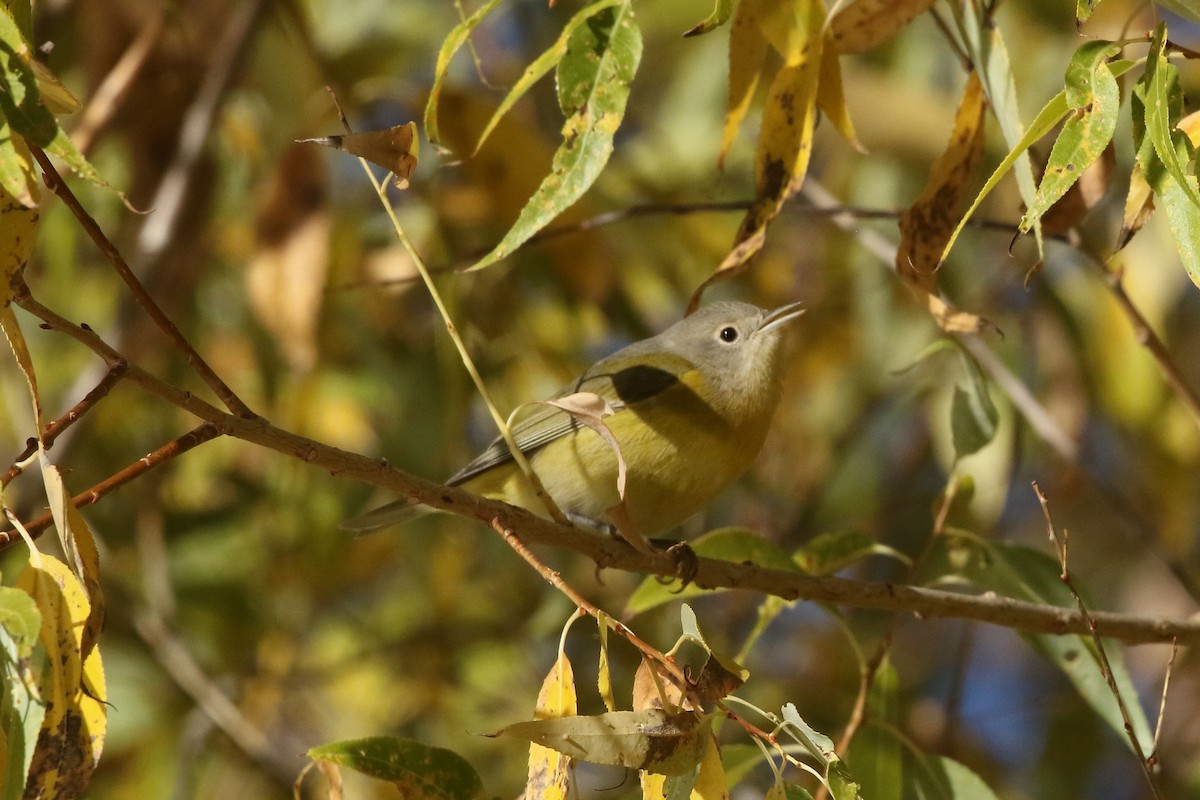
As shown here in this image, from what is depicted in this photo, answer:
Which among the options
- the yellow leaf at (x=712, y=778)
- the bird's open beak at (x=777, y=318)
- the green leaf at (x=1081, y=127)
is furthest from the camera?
the bird's open beak at (x=777, y=318)

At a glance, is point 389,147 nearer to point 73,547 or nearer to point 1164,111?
point 73,547

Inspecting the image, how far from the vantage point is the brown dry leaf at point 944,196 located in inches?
103

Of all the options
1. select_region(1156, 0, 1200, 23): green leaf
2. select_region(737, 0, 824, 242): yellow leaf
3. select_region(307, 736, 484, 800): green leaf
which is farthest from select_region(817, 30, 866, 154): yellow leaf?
select_region(307, 736, 484, 800): green leaf

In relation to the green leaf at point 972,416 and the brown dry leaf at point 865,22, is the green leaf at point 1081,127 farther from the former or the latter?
the green leaf at point 972,416

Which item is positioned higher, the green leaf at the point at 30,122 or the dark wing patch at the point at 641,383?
the green leaf at the point at 30,122

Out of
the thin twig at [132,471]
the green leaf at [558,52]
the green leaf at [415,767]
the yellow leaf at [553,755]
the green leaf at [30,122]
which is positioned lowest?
the green leaf at [415,767]

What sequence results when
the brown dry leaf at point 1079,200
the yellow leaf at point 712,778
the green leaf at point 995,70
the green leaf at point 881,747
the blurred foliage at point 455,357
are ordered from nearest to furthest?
the yellow leaf at point 712,778
the green leaf at point 995,70
the brown dry leaf at point 1079,200
the green leaf at point 881,747
the blurred foliage at point 455,357

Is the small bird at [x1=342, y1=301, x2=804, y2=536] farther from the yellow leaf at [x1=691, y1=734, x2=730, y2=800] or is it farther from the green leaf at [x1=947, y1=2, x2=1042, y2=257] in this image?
the yellow leaf at [x1=691, y1=734, x2=730, y2=800]

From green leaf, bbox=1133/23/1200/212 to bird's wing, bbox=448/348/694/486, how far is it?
193 cm

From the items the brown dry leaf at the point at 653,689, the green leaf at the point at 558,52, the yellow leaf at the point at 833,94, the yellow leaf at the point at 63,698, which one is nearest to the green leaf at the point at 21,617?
the yellow leaf at the point at 63,698

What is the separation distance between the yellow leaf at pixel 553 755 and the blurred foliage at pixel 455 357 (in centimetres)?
199

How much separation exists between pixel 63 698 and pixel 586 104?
1.19 meters

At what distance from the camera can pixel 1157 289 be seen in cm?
483

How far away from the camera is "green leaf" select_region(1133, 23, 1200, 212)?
174 centimetres
